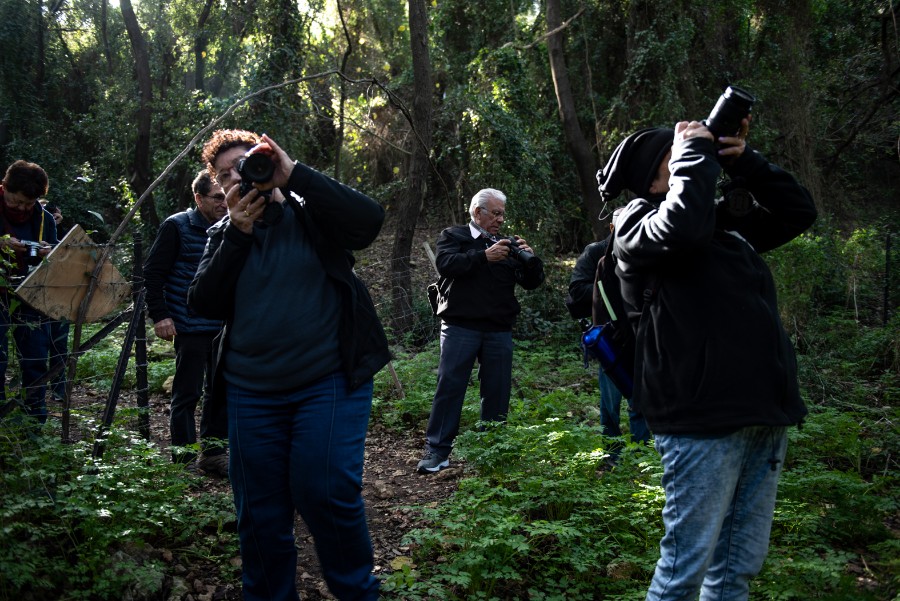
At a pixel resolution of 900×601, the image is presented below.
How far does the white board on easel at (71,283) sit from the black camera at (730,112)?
3.57 metres

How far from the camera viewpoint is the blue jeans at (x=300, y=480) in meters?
2.79

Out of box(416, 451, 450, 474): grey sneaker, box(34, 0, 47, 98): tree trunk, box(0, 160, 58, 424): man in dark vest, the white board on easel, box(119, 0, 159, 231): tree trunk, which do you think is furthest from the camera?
box(34, 0, 47, 98): tree trunk

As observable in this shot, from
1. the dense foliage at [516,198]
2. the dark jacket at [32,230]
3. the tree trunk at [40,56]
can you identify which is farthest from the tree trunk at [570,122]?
the tree trunk at [40,56]

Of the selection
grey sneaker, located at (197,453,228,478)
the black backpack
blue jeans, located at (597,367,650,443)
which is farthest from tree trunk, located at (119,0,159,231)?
the black backpack

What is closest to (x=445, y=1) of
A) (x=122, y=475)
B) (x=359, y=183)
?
(x=359, y=183)

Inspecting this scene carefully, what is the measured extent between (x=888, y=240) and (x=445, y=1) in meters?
11.4

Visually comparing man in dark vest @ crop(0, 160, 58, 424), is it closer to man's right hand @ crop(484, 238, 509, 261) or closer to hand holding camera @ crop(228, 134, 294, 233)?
man's right hand @ crop(484, 238, 509, 261)

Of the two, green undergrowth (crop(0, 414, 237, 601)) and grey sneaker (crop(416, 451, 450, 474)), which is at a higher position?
green undergrowth (crop(0, 414, 237, 601))

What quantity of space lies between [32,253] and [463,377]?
130 inches

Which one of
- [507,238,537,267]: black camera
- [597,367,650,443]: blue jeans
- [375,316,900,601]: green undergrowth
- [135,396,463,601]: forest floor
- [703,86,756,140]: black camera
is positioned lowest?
[135,396,463,601]: forest floor

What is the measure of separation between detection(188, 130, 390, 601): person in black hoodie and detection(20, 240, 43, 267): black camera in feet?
10.8

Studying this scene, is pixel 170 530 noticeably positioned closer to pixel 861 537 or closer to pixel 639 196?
pixel 639 196

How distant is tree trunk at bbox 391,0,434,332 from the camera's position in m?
10.6

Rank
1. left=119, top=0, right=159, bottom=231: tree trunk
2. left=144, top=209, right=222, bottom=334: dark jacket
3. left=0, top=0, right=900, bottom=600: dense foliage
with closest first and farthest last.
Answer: left=0, top=0, right=900, bottom=600: dense foliage → left=144, top=209, right=222, bottom=334: dark jacket → left=119, top=0, right=159, bottom=231: tree trunk
